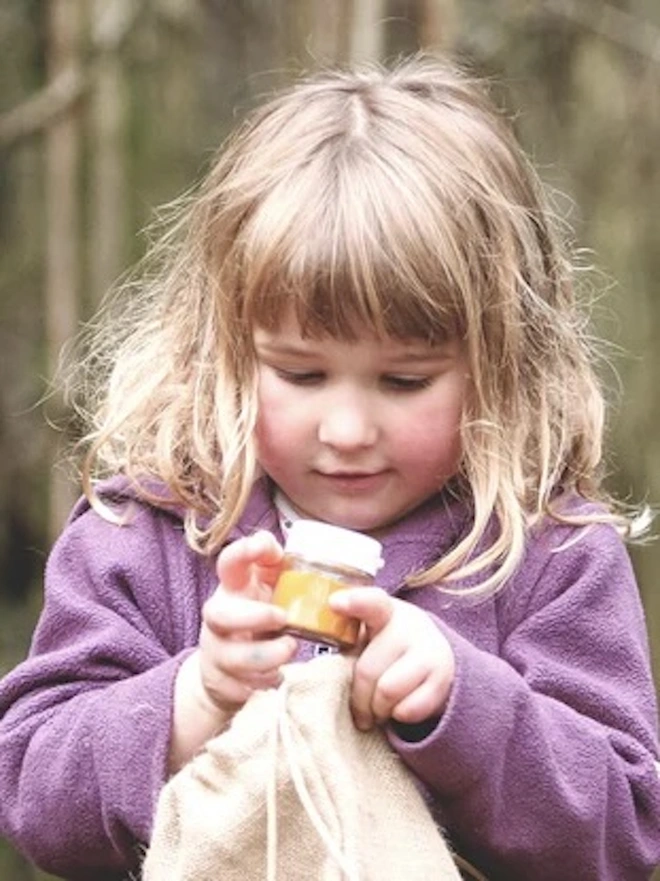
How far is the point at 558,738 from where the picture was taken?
102 inches

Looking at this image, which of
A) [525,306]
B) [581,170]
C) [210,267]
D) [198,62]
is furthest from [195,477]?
[198,62]

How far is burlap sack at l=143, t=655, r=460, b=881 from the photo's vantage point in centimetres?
238

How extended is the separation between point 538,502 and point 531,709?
1.04 ft

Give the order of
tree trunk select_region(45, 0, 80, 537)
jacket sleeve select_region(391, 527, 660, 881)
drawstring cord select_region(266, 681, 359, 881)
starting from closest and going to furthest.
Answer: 1. drawstring cord select_region(266, 681, 359, 881)
2. jacket sleeve select_region(391, 527, 660, 881)
3. tree trunk select_region(45, 0, 80, 537)

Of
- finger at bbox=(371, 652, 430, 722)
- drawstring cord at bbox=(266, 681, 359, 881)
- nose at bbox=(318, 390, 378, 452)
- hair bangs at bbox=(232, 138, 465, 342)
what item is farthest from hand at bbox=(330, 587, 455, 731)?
hair bangs at bbox=(232, 138, 465, 342)

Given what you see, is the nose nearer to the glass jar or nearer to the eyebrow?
the eyebrow

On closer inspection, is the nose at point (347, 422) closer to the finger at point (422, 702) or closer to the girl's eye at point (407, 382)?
the girl's eye at point (407, 382)

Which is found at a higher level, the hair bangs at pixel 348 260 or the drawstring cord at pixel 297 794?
the hair bangs at pixel 348 260

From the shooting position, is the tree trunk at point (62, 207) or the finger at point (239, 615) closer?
the finger at point (239, 615)

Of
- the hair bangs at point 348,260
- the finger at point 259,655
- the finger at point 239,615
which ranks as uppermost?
the hair bangs at point 348,260

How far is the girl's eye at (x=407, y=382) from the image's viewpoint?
8.75 ft

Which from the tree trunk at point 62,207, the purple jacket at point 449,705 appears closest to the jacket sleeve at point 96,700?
the purple jacket at point 449,705

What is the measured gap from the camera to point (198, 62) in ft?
25.0

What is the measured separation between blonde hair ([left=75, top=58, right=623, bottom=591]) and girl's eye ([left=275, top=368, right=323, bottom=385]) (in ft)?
0.16
